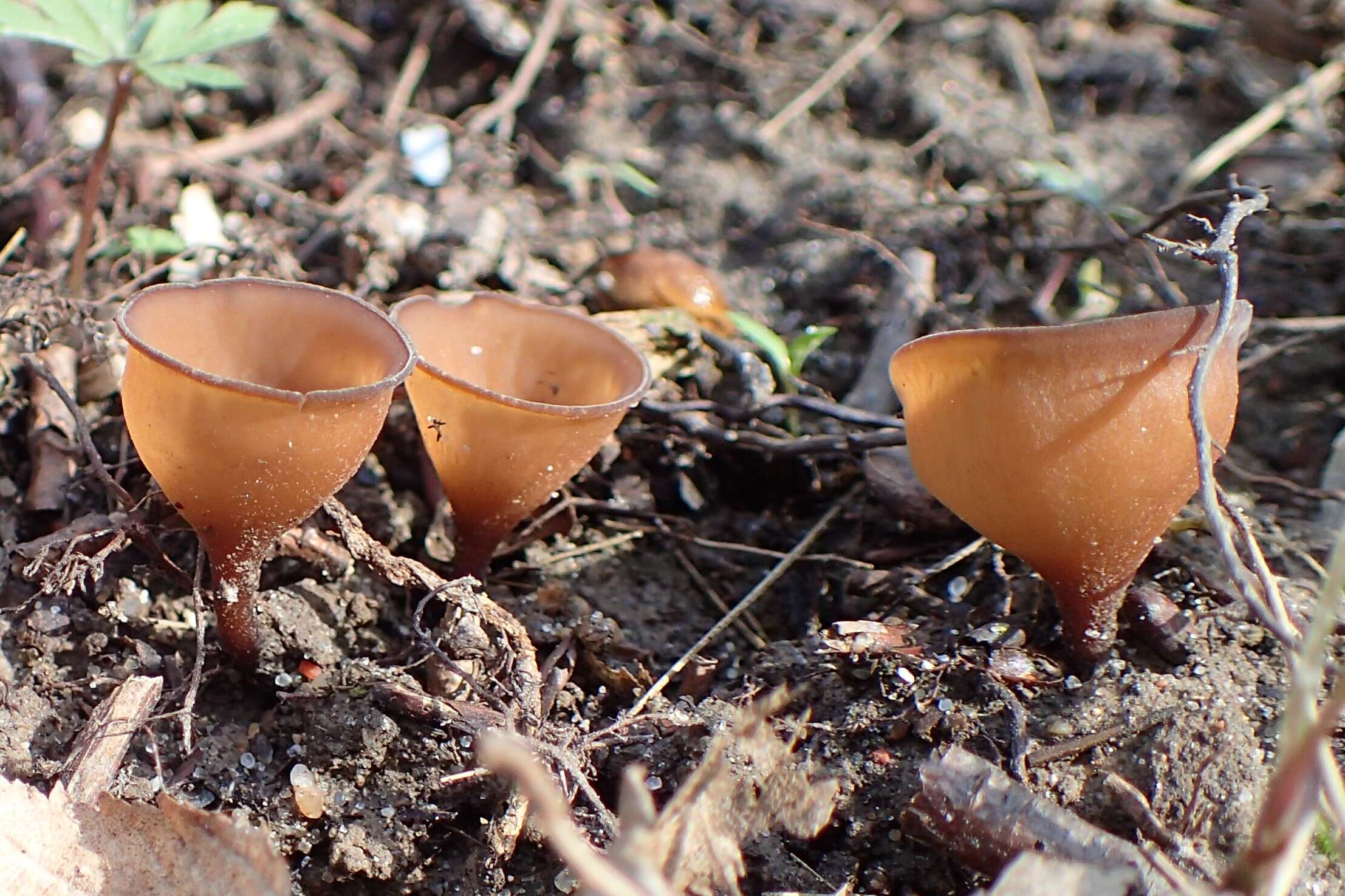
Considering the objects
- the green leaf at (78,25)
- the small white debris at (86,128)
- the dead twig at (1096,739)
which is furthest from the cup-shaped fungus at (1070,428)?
the small white debris at (86,128)

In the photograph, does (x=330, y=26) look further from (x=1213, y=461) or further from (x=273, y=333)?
(x=1213, y=461)

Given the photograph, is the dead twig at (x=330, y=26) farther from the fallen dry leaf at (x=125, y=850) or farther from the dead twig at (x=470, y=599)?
the fallen dry leaf at (x=125, y=850)

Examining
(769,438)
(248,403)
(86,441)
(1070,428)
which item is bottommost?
(769,438)

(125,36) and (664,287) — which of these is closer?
(125,36)

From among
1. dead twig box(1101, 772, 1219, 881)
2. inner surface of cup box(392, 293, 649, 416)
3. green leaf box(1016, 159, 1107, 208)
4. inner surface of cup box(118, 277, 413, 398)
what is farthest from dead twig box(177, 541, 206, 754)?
green leaf box(1016, 159, 1107, 208)

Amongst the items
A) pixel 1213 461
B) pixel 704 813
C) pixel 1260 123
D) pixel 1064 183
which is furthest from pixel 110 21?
pixel 1260 123

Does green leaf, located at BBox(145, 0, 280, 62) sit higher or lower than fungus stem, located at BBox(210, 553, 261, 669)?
higher

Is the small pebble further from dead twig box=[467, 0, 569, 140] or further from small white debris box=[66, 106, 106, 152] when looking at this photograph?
dead twig box=[467, 0, 569, 140]
